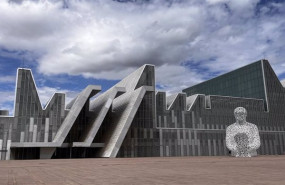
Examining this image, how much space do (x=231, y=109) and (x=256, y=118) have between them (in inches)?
253

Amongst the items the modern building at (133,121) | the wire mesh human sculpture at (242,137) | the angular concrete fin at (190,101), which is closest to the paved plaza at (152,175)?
the wire mesh human sculpture at (242,137)

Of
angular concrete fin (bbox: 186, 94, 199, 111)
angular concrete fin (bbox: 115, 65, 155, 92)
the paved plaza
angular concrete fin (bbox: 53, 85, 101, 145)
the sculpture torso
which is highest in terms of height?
angular concrete fin (bbox: 115, 65, 155, 92)

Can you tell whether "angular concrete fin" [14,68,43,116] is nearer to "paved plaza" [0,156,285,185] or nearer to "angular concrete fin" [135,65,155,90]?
"angular concrete fin" [135,65,155,90]

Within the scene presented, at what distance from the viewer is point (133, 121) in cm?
4878

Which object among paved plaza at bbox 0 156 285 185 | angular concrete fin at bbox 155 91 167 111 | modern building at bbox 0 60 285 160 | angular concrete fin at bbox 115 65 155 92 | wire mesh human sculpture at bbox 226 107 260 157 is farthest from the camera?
angular concrete fin at bbox 155 91 167 111

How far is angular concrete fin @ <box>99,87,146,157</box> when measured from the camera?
4128 centimetres

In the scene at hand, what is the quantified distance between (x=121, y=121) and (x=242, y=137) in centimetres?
1826

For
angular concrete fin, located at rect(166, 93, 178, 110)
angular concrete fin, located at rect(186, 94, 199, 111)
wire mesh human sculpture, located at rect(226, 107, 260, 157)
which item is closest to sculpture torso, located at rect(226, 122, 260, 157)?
wire mesh human sculpture, located at rect(226, 107, 260, 157)

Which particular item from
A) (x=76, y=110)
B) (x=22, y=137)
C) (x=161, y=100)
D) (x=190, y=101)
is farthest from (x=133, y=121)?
(x=22, y=137)

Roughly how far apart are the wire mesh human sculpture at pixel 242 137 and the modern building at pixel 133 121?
14366 millimetres

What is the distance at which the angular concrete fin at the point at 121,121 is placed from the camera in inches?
1625

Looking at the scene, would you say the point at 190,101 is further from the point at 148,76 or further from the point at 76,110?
the point at 76,110

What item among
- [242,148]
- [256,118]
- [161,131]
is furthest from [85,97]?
[256,118]

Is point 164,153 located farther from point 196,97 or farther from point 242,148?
point 242,148
